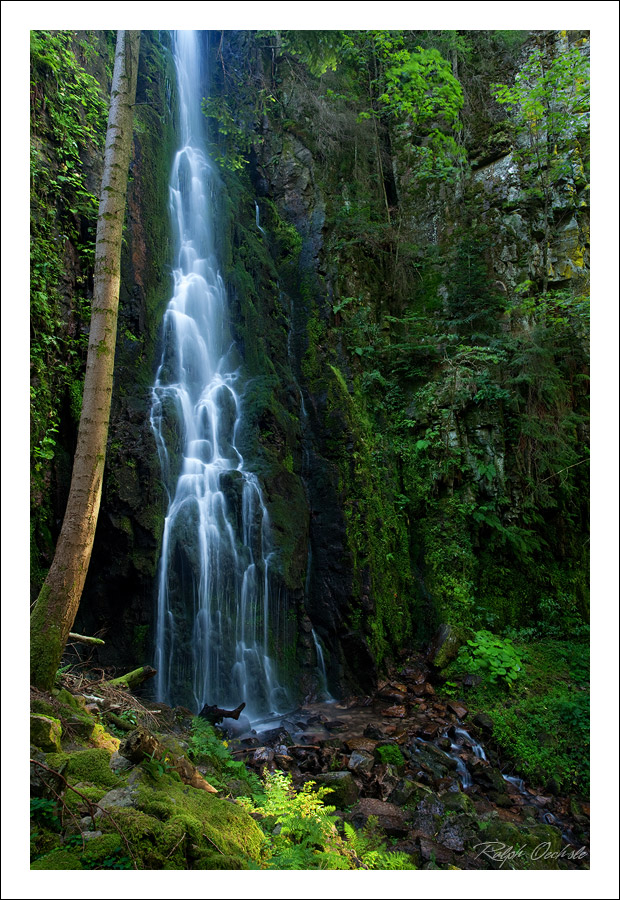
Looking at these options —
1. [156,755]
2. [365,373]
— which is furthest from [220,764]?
[365,373]

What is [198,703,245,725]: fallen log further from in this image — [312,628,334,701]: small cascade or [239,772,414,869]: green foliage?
[239,772,414,869]: green foliage

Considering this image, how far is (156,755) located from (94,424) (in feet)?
8.65

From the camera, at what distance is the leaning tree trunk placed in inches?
147

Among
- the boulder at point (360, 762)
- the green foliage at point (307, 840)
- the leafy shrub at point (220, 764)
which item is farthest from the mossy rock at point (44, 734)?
the boulder at point (360, 762)

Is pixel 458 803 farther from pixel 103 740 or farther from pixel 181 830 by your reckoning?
pixel 103 740

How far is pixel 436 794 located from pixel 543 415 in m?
7.09

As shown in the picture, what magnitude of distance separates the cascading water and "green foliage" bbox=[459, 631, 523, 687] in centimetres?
327

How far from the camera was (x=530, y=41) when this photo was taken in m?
13.1

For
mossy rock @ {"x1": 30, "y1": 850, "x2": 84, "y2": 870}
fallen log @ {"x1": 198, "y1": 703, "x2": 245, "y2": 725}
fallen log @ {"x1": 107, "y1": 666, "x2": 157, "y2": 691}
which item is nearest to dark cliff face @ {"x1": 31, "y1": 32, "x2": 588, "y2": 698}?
fallen log @ {"x1": 107, "y1": 666, "x2": 157, "y2": 691}

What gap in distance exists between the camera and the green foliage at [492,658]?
7680 millimetres

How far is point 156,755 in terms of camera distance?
11.8 ft

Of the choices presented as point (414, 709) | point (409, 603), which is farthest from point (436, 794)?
point (409, 603)

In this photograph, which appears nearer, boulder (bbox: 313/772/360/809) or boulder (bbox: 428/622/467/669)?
boulder (bbox: 313/772/360/809)

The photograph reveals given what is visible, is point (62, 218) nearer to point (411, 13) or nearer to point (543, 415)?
point (411, 13)
